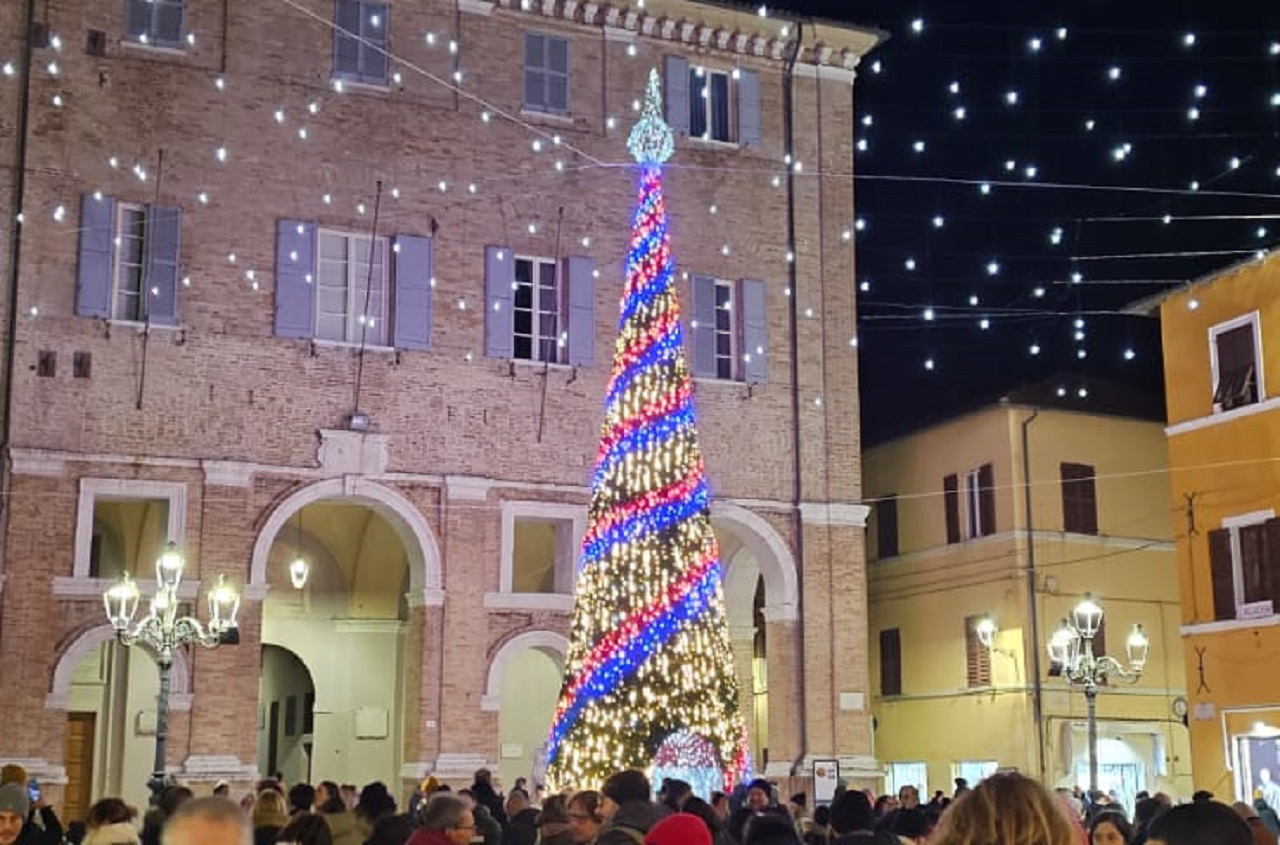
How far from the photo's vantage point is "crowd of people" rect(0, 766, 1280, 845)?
12.9 feet

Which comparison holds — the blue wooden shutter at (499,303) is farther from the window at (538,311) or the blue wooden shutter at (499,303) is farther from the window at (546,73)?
the window at (546,73)

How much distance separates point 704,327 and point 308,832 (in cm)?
1687

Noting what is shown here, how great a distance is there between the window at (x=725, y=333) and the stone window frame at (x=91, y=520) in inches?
320

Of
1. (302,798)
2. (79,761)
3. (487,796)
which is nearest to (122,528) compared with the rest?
(79,761)

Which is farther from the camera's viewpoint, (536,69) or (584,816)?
(536,69)

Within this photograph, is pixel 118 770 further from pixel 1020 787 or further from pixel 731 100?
pixel 1020 787

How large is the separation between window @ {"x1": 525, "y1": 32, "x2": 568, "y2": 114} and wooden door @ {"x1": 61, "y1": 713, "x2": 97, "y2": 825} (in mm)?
11222

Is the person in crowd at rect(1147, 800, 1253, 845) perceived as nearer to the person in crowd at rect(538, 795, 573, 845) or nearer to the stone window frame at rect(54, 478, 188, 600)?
the person in crowd at rect(538, 795, 573, 845)

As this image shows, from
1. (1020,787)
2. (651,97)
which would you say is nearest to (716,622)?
(651,97)

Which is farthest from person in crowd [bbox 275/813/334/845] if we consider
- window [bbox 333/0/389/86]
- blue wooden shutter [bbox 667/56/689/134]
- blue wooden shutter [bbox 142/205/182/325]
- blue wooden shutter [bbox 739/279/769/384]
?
blue wooden shutter [bbox 667/56/689/134]

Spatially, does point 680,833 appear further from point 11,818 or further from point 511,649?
point 511,649

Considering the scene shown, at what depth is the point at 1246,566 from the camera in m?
24.6

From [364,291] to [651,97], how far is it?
557 centimetres

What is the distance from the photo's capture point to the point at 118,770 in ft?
80.7
